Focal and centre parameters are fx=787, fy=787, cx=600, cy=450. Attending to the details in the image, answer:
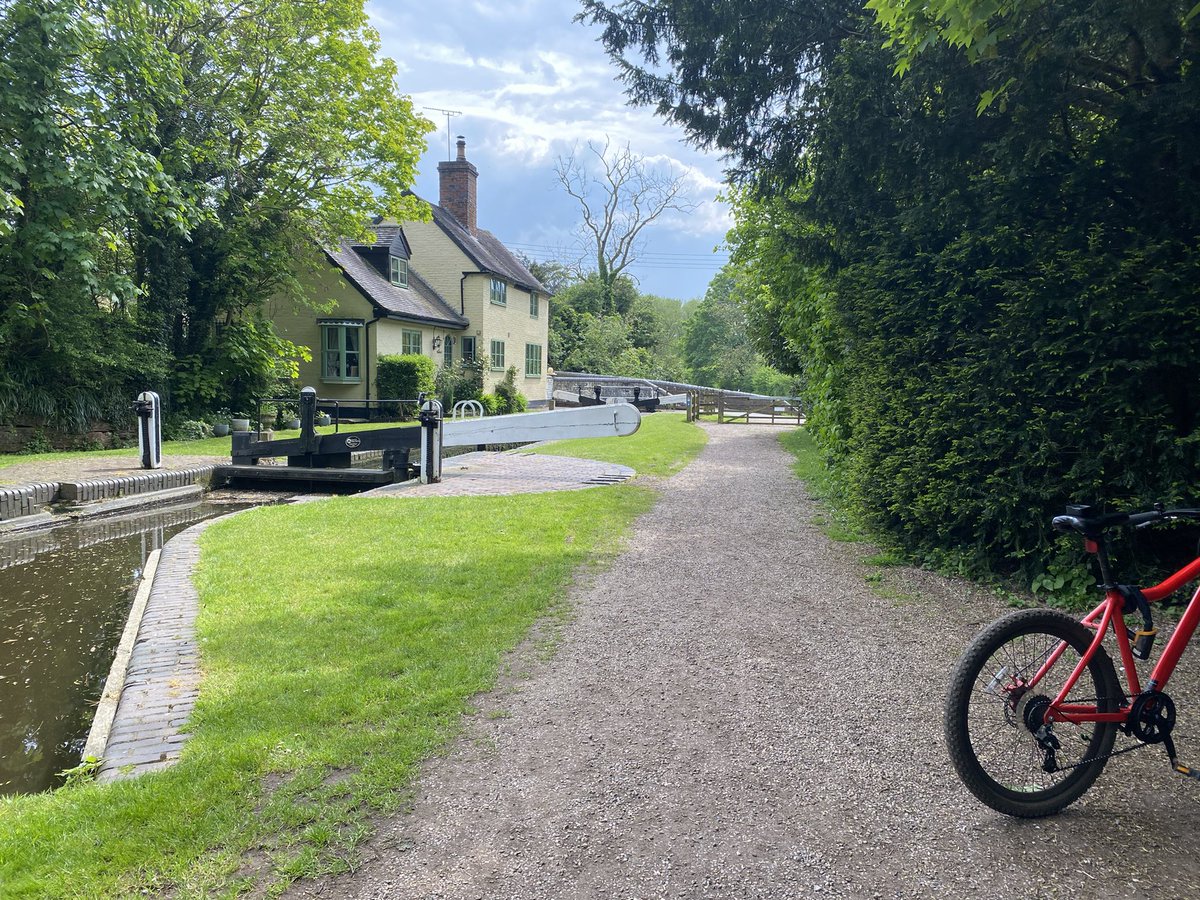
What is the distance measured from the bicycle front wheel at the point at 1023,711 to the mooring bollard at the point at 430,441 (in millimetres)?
10025

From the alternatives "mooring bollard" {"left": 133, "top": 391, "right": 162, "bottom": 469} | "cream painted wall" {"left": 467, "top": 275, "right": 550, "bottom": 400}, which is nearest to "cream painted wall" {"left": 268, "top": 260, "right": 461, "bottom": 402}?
"cream painted wall" {"left": 467, "top": 275, "right": 550, "bottom": 400}

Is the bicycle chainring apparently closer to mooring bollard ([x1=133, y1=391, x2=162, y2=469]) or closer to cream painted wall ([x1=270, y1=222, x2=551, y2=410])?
mooring bollard ([x1=133, y1=391, x2=162, y2=469])

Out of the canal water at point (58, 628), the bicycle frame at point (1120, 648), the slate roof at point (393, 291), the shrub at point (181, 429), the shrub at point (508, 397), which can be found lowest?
the canal water at point (58, 628)

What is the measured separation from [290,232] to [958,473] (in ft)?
67.8

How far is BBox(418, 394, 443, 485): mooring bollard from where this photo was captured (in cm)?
1218

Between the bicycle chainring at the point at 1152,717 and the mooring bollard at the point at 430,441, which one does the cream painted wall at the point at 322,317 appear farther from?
the bicycle chainring at the point at 1152,717

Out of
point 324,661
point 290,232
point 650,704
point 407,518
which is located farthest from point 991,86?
point 290,232

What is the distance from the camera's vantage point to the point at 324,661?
14.7ft

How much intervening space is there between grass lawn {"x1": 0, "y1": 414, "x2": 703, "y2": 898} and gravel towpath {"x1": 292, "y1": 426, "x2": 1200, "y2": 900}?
0.26 meters

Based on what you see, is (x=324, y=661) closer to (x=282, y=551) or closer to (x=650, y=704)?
(x=650, y=704)

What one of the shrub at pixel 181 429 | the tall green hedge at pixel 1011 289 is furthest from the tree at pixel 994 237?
the shrub at pixel 181 429

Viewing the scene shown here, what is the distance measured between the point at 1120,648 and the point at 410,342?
27.8m

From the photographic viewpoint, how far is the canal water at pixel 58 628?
4.17 m

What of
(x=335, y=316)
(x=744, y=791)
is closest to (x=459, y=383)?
(x=335, y=316)
